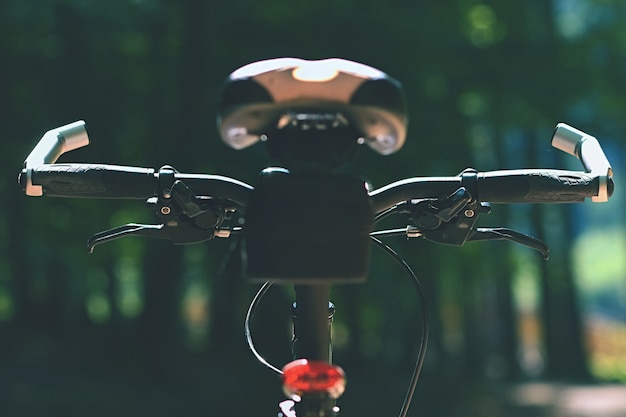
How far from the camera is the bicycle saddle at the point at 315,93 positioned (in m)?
1.60

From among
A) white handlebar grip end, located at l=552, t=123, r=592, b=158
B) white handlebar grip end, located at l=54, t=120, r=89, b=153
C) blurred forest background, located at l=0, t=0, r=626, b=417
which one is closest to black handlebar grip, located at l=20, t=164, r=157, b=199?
white handlebar grip end, located at l=54, t=120, r=89, b=153

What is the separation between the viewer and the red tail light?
1676 millimetres

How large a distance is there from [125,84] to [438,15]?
4392mm

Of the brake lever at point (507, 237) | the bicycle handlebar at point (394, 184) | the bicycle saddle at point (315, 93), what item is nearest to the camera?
the bicycle saddle at point (315, 93)

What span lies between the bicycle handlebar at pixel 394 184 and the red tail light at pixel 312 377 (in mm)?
399

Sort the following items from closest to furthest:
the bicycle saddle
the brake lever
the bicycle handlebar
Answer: the bicycle saddle
the bicycle handlebar
the brake lever

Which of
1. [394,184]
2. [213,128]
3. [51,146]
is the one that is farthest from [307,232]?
[213,128]

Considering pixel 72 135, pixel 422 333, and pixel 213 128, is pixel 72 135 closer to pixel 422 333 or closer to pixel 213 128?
pixel 422 333

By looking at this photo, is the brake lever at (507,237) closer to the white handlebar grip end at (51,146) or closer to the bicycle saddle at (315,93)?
the bicycle saddle at (315,93)

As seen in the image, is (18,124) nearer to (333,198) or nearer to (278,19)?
(278,19)

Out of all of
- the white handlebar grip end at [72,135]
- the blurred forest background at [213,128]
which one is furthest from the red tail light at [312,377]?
the blurred forest background at [213,128]

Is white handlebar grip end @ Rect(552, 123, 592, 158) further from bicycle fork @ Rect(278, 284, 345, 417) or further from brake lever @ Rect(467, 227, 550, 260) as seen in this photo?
bicycle fork @ Rect(278, 284, 345, 417)

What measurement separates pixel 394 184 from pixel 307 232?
1.33ft

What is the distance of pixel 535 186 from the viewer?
205 centimetres
